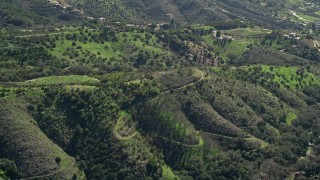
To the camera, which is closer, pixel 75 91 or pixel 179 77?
pixel 75 91

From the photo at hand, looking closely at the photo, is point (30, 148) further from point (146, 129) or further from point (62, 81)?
Answer: point (62, 81)

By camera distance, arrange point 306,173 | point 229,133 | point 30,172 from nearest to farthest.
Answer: point 30,172
point 306,173
point 229,133

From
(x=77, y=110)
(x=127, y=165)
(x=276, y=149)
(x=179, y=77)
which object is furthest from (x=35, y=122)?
(x=276, y=149)

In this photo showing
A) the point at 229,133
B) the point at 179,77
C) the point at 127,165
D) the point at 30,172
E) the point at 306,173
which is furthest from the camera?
the point at 179,77

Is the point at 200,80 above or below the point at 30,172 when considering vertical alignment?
above

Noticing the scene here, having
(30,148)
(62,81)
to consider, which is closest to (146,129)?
(62,81)

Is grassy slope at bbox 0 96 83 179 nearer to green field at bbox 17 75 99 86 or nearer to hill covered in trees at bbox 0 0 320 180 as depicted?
hill covered in trees at bbox 0 0 320 180

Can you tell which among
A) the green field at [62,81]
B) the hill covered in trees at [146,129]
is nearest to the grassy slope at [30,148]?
the hill covered in trees at [146,129]

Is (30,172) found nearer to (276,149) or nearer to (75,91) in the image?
(75,91)

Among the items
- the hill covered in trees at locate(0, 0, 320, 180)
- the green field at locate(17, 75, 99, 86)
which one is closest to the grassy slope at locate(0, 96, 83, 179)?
the hill covered in trees at locate(0, 0, 320, 180)
